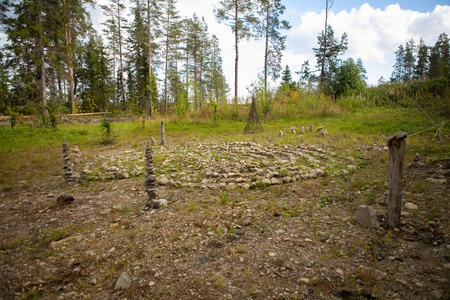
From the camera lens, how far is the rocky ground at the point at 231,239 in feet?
7.02

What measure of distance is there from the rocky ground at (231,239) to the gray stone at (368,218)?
0.29ft

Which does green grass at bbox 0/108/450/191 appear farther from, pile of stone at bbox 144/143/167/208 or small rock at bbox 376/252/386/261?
small rock at bbox 376/252/386/261

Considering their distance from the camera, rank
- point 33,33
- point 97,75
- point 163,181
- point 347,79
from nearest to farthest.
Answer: point 163,181
point 33,33
point 347,79
point 97,75

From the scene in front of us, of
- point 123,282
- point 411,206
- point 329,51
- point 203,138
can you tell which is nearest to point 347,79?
point 329,51

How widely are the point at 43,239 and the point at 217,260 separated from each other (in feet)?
8.02

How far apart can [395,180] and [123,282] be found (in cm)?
349

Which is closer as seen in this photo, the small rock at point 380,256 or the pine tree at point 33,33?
the small rock at point 380,256

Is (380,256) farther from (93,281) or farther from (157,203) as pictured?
(157,203)

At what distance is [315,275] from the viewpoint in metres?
2.27

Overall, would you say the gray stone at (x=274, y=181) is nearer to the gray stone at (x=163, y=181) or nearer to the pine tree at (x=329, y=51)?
the gray stone at (x=163, y=181)

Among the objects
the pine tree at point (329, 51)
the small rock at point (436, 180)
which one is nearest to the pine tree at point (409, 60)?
the pine tree at point (329, 51)

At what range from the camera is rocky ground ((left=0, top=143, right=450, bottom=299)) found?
2.14 meters

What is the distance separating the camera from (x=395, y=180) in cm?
286

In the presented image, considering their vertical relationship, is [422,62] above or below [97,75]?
above
